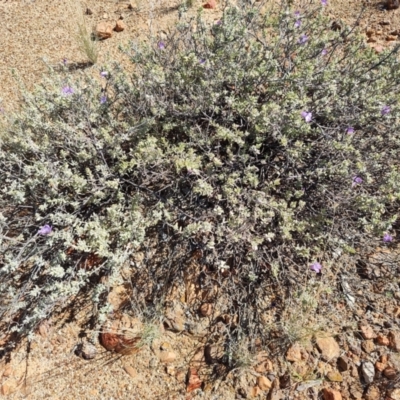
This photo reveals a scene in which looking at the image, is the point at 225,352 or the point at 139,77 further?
the point at 139,77

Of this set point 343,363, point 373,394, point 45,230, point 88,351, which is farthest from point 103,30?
point 373,394

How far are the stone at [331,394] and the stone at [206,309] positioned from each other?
81 centimetres

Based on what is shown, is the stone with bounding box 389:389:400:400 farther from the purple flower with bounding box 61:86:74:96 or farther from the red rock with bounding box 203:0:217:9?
the red rock with bounding box 203:0:217:9

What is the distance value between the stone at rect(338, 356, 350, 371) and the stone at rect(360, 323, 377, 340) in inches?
7.3

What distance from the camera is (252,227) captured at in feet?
7.70

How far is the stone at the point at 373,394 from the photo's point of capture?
2114 mm

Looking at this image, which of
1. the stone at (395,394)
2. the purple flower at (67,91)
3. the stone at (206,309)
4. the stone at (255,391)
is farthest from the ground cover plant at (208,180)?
the stone at (395,394)

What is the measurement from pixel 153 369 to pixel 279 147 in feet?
5.51

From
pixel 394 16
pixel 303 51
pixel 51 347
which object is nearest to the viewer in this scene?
pixel 51 347

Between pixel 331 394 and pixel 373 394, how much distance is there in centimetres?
23

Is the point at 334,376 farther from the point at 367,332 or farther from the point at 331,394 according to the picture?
the point at 367,332

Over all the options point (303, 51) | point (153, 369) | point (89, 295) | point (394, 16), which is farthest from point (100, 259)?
point (394, 16)

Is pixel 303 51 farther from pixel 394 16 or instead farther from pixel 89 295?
pixel 89 295

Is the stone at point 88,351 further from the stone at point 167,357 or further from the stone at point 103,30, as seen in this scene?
the stone at point 103,30
